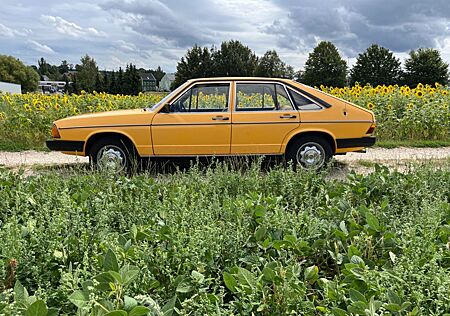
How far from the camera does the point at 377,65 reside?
5116 cm

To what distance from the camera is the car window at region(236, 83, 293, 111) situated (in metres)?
7.69

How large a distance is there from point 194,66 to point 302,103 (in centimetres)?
5416

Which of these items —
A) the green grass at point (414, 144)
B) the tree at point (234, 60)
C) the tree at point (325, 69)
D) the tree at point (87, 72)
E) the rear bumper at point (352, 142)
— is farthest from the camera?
the tree at point (87, 72)

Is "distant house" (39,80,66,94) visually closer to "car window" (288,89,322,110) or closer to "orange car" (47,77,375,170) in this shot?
"orange car" (47,77,375,170)

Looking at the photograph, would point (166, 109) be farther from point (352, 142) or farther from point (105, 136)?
point (352, 142)

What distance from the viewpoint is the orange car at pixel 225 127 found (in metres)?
7.57

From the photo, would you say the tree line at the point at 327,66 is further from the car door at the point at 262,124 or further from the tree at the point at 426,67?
the car door at the point at 262,124

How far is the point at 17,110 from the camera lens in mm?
11617

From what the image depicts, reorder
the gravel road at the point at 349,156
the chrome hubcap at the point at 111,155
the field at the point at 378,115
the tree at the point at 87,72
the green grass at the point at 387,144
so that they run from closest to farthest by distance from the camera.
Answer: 1. the chrome hubcap at the point at 111,155
2. the gravel road at the point at 349,156
3. the green grass at the point at 387,144
4. the field at the point at 378,115
5. the tree at the point at 87,72

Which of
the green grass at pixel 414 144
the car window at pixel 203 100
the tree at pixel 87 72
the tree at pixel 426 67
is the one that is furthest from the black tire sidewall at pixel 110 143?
the tree at pixel 87 72

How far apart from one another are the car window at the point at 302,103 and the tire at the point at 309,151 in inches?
21.3

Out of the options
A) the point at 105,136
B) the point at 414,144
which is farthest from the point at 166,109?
the point at 414,144

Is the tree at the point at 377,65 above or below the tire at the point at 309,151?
above

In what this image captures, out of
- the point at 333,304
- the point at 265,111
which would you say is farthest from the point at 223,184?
the point at 265,111
